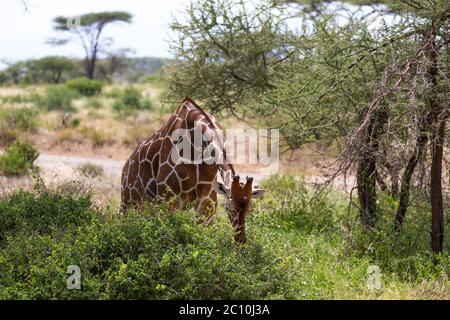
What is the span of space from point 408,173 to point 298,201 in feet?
8.23

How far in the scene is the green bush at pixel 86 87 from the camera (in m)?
35.6

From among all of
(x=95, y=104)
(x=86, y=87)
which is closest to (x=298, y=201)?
(x=95, y=104)

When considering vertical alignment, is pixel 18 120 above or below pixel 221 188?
above

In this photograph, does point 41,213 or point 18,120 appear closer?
point 41,213

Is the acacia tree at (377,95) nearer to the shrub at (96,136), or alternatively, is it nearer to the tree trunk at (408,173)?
the tree trunk at (408,173)

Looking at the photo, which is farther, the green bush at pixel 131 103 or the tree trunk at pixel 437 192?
the green bush at pixel 131 103

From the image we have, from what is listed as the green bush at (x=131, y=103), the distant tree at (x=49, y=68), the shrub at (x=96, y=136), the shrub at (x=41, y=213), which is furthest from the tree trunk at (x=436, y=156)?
the distant tree at (x=49, y=68)

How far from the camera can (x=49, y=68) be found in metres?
45.5

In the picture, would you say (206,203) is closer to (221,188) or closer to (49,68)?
(221,188)

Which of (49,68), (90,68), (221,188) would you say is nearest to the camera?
(221,188)

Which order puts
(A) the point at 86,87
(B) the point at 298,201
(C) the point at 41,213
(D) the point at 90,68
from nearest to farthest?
(C) the point at 41,213
(B) the point at 298,201
(A) the point at 86,87
(D) the point at 90,68

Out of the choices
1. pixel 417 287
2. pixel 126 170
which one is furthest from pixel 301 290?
pixel 126 170

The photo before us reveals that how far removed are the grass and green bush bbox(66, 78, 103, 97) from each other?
28735mm

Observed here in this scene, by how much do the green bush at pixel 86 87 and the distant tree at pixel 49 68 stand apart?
916 cm
